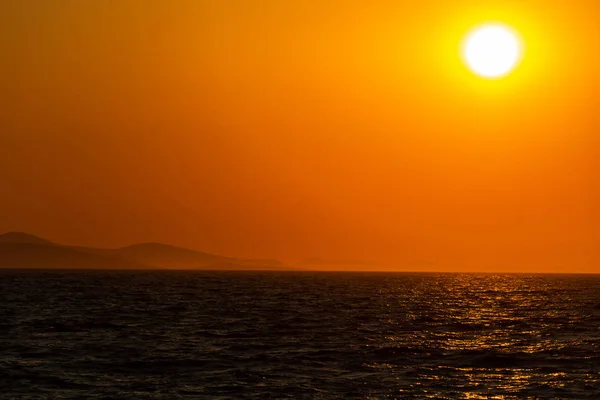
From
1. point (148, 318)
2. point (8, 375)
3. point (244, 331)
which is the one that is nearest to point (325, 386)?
point (8, 375)

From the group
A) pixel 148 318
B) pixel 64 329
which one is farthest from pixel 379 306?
pixel 64 329

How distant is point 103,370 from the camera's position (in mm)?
38625

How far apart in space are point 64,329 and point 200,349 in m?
14.1

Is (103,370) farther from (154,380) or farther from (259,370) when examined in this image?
(259,370)

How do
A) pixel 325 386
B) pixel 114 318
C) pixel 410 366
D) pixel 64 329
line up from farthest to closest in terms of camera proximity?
pixel 114 318 → pixel 64 329 → pixel 410 366 → pixel 325 386

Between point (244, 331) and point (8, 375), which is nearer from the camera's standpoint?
point (8, 375)

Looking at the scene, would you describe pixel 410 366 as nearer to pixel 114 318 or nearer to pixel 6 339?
pixel 6 339

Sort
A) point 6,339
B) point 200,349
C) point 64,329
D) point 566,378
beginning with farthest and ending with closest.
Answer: point 64,329 → point 6,339 → point 200,349 → point 566,378

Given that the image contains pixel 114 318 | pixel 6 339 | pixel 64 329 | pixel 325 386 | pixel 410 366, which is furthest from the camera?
pixel 114 318

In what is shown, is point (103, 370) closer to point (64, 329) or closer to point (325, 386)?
point (325, 386)

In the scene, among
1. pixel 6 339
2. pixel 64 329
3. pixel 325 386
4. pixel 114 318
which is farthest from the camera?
pixel 114 318

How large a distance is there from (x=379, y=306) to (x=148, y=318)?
30241 mm

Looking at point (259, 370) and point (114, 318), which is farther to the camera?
point (114, 318)

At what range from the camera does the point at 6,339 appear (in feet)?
161
